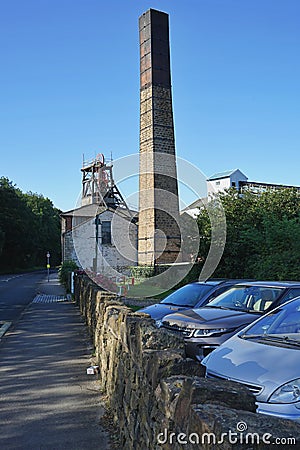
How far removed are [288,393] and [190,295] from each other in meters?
7.17

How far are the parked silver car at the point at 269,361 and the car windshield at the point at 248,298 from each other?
83.4 inches

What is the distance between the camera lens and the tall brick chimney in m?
27.6

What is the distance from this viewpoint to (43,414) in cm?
638

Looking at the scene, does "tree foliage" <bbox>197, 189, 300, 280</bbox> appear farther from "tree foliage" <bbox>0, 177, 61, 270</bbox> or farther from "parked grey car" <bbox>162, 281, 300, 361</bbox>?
"tree foliage" <bbox>0, 177, 61, 270</bbox>

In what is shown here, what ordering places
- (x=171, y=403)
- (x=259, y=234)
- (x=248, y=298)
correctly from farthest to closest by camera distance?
(x=259, y=234), (x=248, y=298), (x=171, y=403)

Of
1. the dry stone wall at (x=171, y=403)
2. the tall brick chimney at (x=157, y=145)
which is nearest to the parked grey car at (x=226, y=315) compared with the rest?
the dry stone wall at (x=171, y=403)

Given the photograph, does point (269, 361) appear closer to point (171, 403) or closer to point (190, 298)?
point (171, 403)

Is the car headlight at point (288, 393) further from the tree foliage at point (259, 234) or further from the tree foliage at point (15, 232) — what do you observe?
the tree foliage at point (15, 232)

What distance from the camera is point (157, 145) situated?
27.5 m

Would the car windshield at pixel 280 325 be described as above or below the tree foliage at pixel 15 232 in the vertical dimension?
below

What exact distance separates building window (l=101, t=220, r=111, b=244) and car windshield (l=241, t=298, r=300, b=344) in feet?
142

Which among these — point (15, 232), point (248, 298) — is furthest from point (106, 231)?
point (248, 298)

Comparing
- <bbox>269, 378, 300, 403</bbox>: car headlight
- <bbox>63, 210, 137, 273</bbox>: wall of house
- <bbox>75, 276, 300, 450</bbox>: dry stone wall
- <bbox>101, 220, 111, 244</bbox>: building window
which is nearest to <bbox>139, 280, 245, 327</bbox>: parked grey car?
<bbox>75, 276, 300, 450</bbox>: dry stone wall

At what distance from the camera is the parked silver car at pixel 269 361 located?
181 inches
